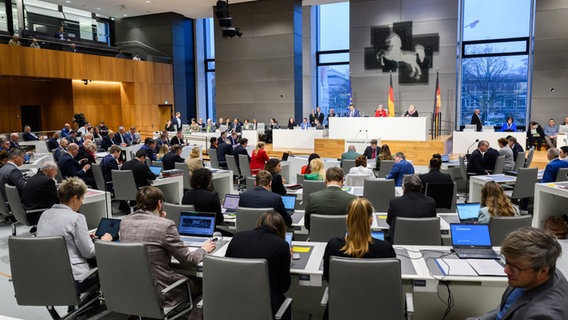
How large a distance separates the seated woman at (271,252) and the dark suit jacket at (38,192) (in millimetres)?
3364

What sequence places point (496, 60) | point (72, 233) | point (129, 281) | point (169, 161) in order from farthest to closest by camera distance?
point (496, 60)
point (169, 161)
point (72, 233)
point (129, 281)

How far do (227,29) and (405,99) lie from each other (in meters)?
Answer: 7.26

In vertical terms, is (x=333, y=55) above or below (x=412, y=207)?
above

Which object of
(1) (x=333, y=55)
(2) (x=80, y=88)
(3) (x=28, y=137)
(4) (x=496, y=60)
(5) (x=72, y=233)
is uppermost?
(1) (x=333, y=55)

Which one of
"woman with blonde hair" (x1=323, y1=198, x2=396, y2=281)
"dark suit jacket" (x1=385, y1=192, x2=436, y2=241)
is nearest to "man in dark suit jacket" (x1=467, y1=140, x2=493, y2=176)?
"dark suit jacket" (x1=385, y1=192, x2=436, y2=241)

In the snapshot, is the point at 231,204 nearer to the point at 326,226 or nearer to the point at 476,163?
the point at 326,226

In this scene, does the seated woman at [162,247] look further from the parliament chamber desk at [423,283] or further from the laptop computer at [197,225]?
the laptop computer at [197,225]

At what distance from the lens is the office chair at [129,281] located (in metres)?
2.88

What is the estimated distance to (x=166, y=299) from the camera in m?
3.05

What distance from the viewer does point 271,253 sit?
2754 mm

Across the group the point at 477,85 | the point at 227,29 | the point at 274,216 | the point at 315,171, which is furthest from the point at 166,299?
the point at 477,85

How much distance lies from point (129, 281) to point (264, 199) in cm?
169

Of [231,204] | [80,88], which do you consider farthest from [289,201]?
[80,88]

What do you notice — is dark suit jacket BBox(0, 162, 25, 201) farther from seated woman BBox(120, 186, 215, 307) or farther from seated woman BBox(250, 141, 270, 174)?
seated woman BBox(250, 141, 270, 174)
